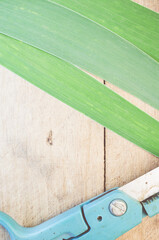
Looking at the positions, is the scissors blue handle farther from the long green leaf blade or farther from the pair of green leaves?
the long green leaf blade

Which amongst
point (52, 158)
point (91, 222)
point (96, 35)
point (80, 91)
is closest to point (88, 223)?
point (91, 222)

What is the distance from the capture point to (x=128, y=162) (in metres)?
0.65

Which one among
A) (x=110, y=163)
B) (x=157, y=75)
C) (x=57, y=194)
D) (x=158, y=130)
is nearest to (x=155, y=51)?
(x=157, y=75)

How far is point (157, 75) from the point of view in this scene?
0.65 metres

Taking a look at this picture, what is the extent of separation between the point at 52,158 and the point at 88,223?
0.53ft

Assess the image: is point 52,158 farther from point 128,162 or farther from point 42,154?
point 128,162

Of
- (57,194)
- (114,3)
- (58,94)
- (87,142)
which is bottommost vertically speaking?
(57,194)

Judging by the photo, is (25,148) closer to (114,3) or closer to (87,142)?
(87,142)

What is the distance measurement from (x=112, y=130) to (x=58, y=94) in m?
0.15

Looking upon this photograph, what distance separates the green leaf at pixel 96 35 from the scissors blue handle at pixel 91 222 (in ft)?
0.80

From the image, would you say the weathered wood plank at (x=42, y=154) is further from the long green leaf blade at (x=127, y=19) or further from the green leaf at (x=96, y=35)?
the long green leaf blade at (x=127, y=19)

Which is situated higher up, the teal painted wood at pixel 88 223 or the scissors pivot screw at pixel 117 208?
the scissors pivot screw at pixel 117 208

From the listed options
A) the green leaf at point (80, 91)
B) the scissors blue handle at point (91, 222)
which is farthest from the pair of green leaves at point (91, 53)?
the scissors blue handle at point (91, 222)

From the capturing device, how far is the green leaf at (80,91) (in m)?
0.62
